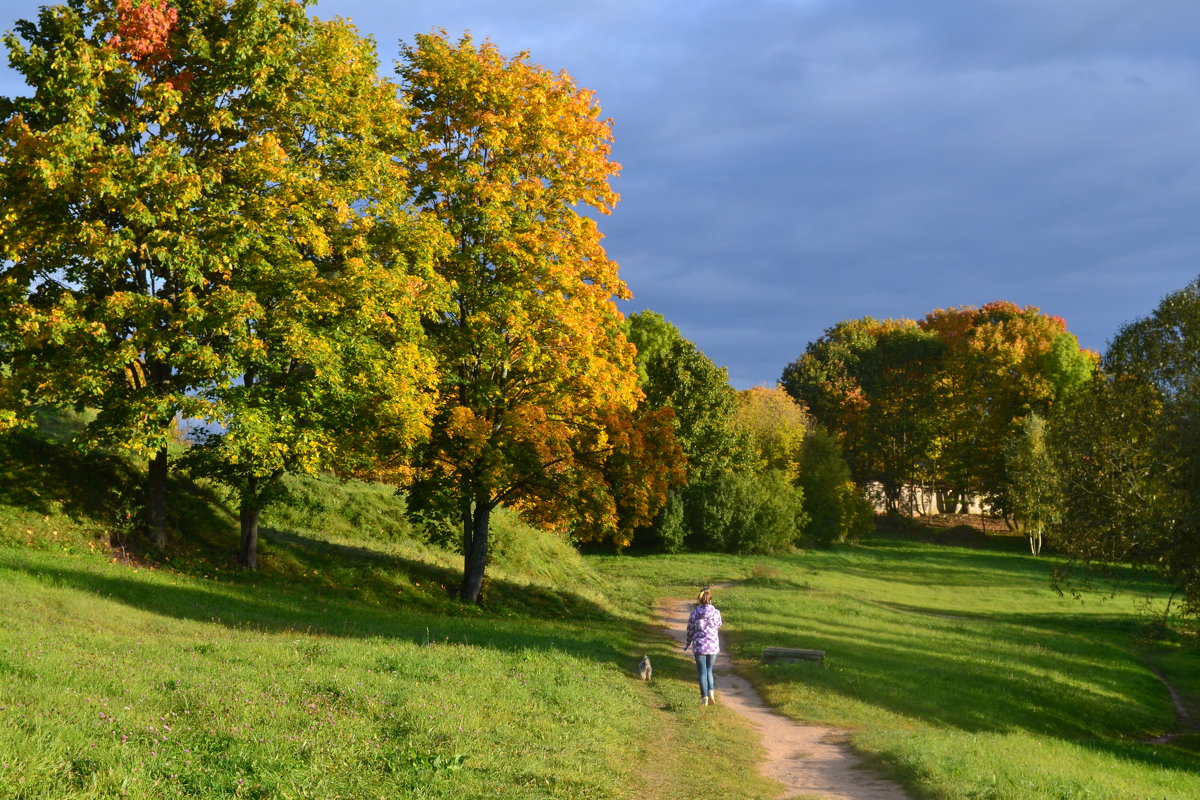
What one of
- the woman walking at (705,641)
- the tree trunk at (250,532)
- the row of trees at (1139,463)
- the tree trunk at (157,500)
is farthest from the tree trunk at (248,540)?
the row of trees at (1139,463)

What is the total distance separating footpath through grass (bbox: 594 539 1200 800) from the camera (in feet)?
48.9

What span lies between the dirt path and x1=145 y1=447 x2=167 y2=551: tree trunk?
16370 millimetres

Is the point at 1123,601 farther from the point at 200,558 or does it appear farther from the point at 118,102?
the point at 118,102

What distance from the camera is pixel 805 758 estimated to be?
15.1m

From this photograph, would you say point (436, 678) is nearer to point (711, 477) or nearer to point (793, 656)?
point (793, 656)

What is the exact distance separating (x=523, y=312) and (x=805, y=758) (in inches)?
627

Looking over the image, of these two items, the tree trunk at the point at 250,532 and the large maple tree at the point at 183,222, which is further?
the tree trunk at the point at 250,532

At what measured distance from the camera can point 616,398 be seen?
28578 mm

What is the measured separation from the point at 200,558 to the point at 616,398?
44.7ft

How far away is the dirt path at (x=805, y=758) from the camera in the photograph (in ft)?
42.2

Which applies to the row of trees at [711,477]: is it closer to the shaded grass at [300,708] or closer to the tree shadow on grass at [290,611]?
the tree shadow on grass at [290,611]

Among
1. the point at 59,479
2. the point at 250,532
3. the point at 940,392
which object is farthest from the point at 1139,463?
the point at 940,392

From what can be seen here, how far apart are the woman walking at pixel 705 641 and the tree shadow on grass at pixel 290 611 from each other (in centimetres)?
283

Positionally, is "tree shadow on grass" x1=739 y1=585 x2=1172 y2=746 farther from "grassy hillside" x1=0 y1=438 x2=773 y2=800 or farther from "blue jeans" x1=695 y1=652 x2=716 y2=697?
"grassy hillside" x1=0 y1=438 x2=773 y2=800
